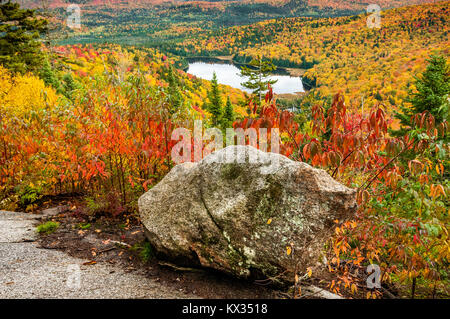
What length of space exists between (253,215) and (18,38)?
1193 inches

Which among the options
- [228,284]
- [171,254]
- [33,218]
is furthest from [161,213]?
[33,218]

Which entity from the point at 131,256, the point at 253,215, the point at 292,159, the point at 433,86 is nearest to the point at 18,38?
the point at 131,256

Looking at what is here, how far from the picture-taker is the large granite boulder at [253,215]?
3281mm

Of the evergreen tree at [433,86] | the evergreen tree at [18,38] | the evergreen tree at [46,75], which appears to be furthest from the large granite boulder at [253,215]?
the evergreen tree at [46,75]

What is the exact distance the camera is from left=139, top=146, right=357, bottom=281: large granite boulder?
328 centimetres

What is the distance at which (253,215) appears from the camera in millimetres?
3443

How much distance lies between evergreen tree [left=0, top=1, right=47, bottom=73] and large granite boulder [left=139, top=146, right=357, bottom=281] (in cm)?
2659

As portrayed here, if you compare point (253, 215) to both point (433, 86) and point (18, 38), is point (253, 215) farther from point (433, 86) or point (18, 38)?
point (18, 38)

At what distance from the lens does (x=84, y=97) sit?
5883mm

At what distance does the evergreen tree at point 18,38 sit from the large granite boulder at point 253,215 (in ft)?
87.3

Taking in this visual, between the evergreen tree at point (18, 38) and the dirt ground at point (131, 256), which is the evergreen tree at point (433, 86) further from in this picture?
the evergreen tree at point (18, 38)

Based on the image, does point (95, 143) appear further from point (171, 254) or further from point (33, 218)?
point (171, 254)

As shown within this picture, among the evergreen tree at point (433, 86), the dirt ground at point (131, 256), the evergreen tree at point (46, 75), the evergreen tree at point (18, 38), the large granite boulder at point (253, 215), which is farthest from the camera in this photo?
the evergreen tree at point (46, 75)

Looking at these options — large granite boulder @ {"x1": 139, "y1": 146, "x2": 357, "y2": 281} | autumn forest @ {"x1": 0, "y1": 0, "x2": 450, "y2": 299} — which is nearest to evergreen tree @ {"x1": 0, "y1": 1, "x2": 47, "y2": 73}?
autumn forest @ {"x1": 0, "y1": 0, "x2": 450, "y2": 299}
